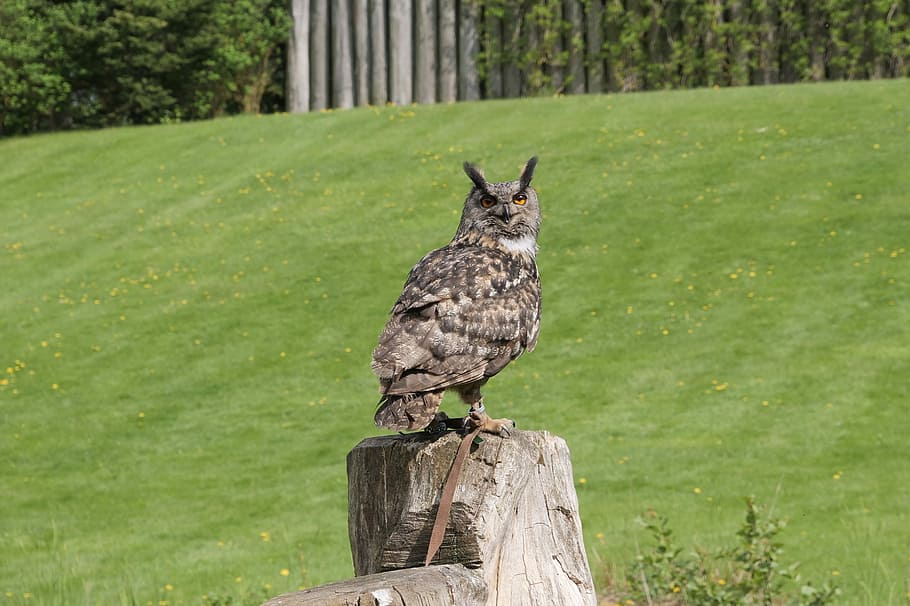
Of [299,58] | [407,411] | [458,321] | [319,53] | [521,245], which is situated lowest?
[407,411]

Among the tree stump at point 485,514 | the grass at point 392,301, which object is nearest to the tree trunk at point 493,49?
the grass at point 392,301

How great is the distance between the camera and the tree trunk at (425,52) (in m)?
24.9

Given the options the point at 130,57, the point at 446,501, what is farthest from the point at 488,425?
the point at 130,57

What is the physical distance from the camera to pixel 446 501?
3.52 m

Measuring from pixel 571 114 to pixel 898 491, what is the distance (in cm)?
1307

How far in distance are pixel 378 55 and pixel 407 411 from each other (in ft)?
73.3

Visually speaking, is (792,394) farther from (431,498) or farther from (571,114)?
(571,114)

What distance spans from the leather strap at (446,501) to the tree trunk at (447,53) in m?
22.2

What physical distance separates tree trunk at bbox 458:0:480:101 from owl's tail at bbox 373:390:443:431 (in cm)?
2212

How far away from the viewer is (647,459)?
10.6 metres

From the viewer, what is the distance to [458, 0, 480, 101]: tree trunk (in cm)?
2505

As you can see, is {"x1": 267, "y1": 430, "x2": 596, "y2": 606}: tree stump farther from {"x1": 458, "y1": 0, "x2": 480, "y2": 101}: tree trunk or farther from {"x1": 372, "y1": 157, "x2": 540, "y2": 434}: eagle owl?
{"x1": 458, "y1": 0, "x2": 480, "y2": 101}: tree trunk

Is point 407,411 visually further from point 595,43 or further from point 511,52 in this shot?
point 511,52

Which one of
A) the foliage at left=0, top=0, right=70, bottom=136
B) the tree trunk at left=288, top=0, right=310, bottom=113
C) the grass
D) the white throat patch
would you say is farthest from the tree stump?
the foliage at left=0, top=0, right=70, bottom=136
